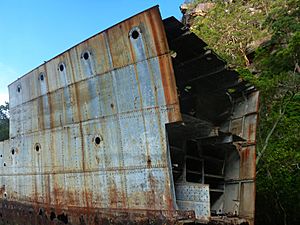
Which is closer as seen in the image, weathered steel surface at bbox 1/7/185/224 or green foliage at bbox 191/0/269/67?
weathered steel surface at bbox 1/7/185/224

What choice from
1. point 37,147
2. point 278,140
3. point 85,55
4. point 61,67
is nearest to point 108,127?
point 85,55

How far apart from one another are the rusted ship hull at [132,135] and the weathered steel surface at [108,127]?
0.08 ft

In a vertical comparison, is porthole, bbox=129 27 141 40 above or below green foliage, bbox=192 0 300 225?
above

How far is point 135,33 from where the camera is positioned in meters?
6.64

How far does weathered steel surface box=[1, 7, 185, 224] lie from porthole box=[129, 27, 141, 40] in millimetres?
22

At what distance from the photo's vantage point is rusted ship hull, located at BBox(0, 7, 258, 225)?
628 cm

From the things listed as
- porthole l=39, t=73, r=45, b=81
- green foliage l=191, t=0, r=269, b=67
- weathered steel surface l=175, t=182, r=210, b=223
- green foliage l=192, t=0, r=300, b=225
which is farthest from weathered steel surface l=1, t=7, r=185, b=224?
green foliage l=191, t=0, r=269, b=67

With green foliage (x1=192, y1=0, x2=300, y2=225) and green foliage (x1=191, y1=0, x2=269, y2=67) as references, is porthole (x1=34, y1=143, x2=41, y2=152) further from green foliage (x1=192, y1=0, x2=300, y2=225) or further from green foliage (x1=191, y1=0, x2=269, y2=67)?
green foliage (x1=191, y1=0, x2=269, y2=67)

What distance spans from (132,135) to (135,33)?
7.24 feet

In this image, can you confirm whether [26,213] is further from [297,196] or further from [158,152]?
[297,196]

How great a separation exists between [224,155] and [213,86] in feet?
7.22

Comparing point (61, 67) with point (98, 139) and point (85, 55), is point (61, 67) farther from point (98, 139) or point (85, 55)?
point (98, 139)

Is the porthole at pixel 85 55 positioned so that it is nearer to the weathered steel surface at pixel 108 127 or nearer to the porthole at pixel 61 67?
the weathered steel surface at pixel 108 127

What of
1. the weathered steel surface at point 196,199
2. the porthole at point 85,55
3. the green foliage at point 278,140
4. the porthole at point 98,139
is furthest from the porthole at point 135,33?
the green foliage at point 278,140
